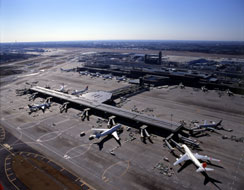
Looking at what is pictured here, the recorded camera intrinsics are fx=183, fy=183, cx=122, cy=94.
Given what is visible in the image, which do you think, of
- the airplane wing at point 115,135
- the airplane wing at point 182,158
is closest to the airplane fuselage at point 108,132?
the airplane wing at point 115,135

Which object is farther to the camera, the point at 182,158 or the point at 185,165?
the point at 182,158

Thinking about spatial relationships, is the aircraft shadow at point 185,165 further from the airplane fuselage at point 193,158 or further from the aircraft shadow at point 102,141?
the aircraft shadow at point 102,141

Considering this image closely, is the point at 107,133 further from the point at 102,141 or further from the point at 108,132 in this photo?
the point at 102,141

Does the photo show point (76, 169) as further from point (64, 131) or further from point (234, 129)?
point (234, 129)

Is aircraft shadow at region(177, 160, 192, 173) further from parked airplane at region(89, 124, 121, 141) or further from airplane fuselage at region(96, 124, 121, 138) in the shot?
airplane fuselage at region(96, 124, 121, 138)

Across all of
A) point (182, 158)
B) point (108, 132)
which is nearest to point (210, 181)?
point (182, 158)

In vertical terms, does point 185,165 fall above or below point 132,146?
above

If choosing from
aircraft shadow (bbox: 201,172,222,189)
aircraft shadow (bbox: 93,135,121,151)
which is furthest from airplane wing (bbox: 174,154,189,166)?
aircraft shadow (bbox: 93,135,121,151)

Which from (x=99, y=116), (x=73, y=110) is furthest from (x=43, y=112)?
(x=99, y=116)
